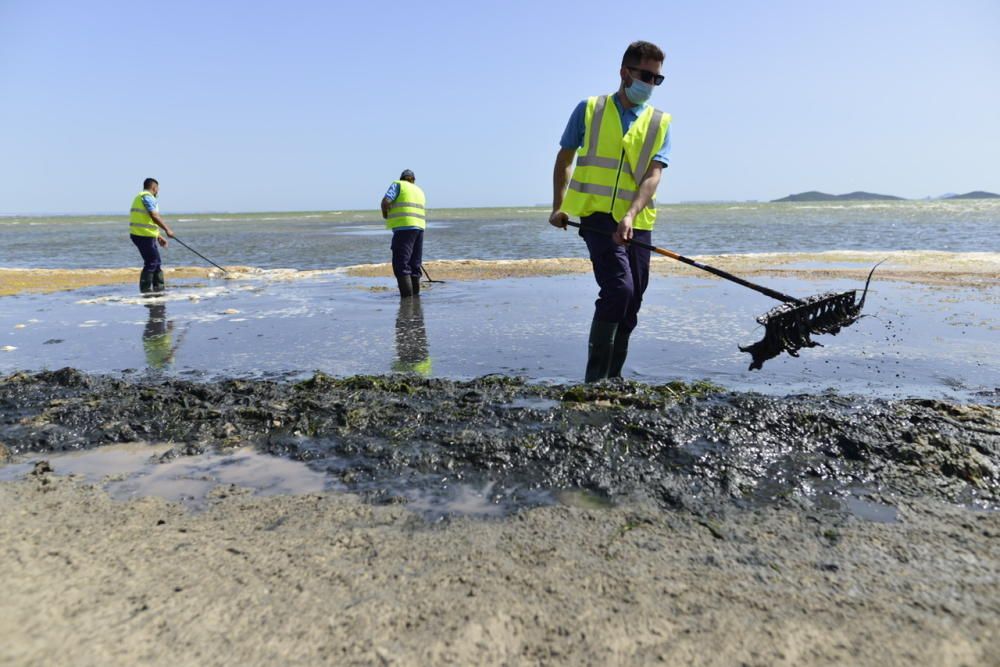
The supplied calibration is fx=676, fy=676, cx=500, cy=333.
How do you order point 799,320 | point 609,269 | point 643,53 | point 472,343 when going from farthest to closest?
point 472,343 < point 799,320 < point 609,269 < point 643,53

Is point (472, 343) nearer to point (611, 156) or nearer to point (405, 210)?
point (611, 156)

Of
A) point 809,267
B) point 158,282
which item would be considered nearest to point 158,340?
point 158,282

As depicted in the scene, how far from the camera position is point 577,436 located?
290cm

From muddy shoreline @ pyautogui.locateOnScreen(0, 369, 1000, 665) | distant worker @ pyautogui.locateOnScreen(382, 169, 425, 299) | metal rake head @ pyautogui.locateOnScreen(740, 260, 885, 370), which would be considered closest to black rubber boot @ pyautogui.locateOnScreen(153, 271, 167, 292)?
distant worker @ pyautogui.locateOnScreen(382, 169, 425, 299)

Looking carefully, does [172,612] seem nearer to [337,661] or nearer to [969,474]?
[337,661]

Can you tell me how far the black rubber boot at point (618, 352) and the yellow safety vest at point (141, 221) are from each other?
839 cm

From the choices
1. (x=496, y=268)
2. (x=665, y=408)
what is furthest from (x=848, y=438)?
(x=496, y=268)

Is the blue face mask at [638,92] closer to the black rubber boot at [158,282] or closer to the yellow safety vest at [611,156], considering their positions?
the yellow safety vest at [611,156]

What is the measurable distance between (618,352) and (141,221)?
863 cm

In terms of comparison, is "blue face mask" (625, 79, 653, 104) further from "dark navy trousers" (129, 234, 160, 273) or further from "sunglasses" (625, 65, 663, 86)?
"dark navy trousers" (129, 234, 160, 273)

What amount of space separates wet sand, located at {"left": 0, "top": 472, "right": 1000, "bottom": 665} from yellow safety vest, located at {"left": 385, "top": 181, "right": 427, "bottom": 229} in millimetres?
6509

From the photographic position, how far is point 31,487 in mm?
2559

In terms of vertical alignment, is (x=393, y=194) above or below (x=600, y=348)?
above

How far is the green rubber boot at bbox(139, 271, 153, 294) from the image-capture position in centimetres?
980
